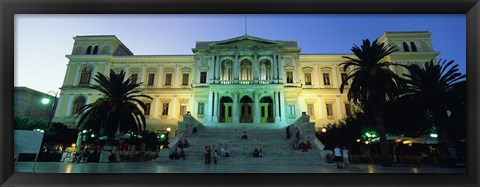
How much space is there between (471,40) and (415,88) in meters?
12.4

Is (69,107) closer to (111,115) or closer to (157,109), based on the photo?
(157,109)

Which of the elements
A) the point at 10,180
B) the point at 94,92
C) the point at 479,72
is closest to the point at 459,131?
the point at 479,72

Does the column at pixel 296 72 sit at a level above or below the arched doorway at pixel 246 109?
above

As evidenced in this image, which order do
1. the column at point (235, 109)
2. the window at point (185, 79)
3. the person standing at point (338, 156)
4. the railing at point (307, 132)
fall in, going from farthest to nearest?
the window at point (185, 79), the column at point (235, 109), the railing at point (307, 132), the person standing at point (338, 156)

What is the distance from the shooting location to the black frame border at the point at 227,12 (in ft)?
15.9

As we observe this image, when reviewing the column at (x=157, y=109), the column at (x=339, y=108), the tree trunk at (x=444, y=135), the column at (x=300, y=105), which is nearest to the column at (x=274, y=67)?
the column at (x=300, y=105)

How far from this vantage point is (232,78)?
33500mm

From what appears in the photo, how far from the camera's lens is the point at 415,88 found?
1617 centimetres

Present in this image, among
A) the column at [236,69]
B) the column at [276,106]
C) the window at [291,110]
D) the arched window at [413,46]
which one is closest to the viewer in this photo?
the column at [276,106]

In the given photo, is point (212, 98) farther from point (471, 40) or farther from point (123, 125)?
point (471, 40)

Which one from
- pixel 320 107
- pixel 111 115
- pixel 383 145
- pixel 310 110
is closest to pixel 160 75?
pixel 310 110

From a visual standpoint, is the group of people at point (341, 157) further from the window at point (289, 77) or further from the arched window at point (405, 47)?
the arched window at point (405, 47)

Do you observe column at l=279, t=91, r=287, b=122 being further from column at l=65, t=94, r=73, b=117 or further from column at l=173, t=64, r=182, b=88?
column at l=65, t=94, r=73, b=117

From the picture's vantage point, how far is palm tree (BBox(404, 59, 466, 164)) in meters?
14.4
